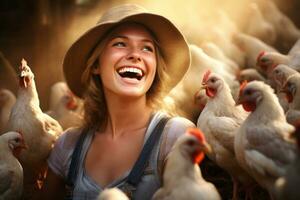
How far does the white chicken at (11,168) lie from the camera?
12.6 feet

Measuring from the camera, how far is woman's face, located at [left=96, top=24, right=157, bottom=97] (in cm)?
344

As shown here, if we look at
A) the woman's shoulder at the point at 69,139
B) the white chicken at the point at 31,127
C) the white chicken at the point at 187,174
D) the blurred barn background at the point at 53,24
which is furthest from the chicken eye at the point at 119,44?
the blurred barn background at the point at 53,24

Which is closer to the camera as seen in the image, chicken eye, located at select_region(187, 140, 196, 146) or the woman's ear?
chicken eye, located at select_region(187, 140, 196, 146)

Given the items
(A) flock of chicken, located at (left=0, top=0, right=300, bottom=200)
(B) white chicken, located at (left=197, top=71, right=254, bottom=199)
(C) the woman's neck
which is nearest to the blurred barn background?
(A) flock of chicken, located at (left=0, top=0, right=300, bottom=200)

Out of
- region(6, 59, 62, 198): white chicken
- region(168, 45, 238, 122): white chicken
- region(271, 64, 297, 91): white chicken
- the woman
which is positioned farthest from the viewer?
region(168, 45, 238, 122): white chicken

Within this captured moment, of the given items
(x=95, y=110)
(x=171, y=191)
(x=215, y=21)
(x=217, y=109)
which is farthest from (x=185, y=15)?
(x=171, y=191)

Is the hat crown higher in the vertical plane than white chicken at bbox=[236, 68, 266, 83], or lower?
higher

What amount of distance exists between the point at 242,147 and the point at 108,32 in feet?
3.86

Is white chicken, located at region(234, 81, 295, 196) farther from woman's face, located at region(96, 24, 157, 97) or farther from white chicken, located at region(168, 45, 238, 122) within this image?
white chicken, located at region(168, 45, 238, 122)

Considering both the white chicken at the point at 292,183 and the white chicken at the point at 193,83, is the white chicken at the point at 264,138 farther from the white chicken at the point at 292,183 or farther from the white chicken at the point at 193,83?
the white chicken at the point at 193,83

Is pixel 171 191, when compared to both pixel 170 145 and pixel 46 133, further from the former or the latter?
pixel 46 133

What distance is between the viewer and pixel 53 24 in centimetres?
877

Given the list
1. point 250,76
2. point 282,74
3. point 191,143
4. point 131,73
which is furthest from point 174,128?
point 250,76

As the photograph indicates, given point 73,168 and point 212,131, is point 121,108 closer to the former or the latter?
point 73,168
